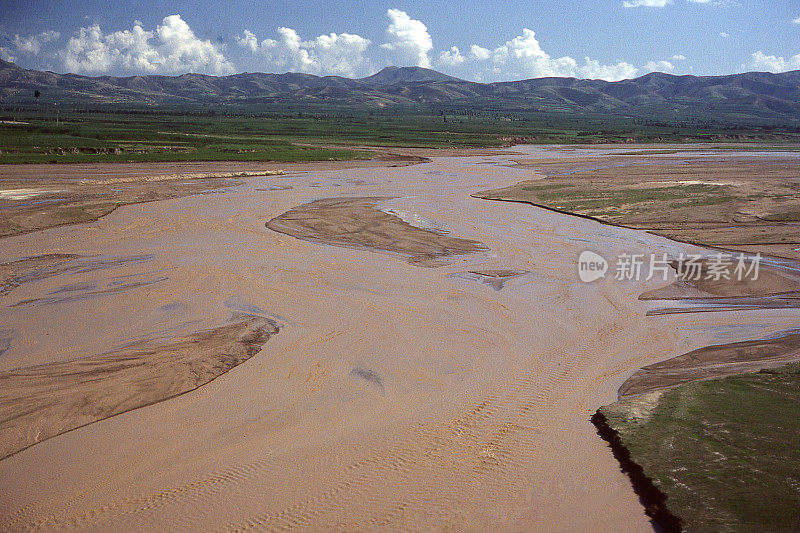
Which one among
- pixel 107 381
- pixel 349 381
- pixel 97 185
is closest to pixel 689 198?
pixel 349 381

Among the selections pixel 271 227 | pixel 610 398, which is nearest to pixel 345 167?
pixel 271 227

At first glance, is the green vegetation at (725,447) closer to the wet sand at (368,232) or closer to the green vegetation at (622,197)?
the wet sand at (368,232)

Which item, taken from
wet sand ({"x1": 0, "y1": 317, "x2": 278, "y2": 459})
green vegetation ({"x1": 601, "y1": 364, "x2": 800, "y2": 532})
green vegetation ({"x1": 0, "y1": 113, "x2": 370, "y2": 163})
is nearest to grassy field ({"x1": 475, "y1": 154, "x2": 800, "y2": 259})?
green vegetation ({"x1": 601, "y1": 364, "x2": 800, "y2": 532})

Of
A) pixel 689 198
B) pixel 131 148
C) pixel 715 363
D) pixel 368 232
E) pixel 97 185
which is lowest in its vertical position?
pixel 715 363

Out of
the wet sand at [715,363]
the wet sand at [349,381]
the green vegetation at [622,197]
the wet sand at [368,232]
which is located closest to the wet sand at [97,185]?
the wet sand at [349,381]

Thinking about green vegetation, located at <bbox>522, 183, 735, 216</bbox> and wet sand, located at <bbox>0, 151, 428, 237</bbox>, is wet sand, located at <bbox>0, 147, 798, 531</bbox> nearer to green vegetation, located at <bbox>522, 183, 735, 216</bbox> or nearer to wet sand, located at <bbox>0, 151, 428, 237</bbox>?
wet sand, located at <bbox>0, 151, 428, 237</bbox>

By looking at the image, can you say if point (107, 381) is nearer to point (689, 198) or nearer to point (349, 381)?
point (349, 381)
